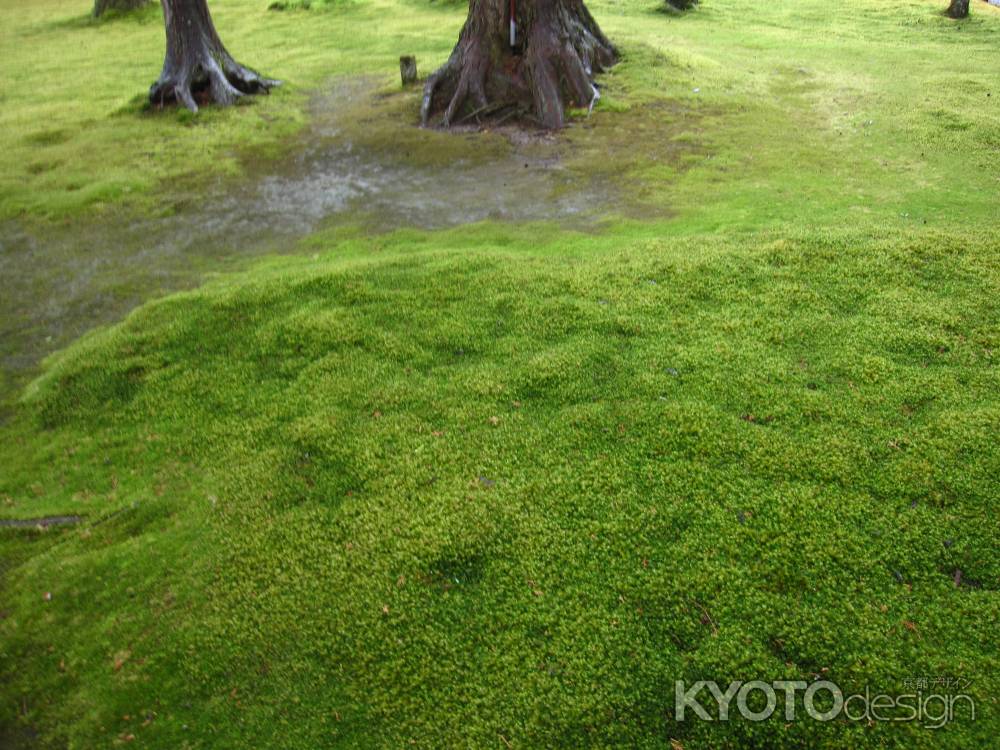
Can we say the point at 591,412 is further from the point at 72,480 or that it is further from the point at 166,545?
the point at 72,480

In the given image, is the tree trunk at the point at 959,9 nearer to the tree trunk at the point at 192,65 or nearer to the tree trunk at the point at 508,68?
the tree trunk at the point at 508,68

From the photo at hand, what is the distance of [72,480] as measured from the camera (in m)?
3.41

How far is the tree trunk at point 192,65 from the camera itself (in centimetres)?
958

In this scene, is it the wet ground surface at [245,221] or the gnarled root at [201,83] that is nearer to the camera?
the wet ground surface at [245,221]

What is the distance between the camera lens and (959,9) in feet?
47.6

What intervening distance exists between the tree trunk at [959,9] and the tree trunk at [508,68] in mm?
11374

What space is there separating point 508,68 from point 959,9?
12380 millimetres

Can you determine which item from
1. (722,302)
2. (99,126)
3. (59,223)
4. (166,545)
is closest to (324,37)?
(99,126)

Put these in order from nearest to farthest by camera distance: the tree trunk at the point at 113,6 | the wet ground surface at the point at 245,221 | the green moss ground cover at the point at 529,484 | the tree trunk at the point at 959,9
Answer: the green moss ground cover at the point at 529,484
the wet ground surface at the point at 245,221
the tree trunk at the point at 959,9
the tree trunk at the point at 113,6

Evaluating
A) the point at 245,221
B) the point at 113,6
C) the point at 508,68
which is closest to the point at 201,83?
the point at 508,68

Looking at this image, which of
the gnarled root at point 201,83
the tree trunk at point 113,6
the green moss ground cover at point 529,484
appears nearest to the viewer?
the green moss ground cover at point 529,484

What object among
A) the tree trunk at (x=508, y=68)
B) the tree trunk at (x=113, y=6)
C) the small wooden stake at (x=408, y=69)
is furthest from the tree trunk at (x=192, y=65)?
Answer: the tree trunk at (x=113, y=6)

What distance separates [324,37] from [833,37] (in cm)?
1063

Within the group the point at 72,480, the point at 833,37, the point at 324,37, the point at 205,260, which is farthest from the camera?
the point at 324,37
